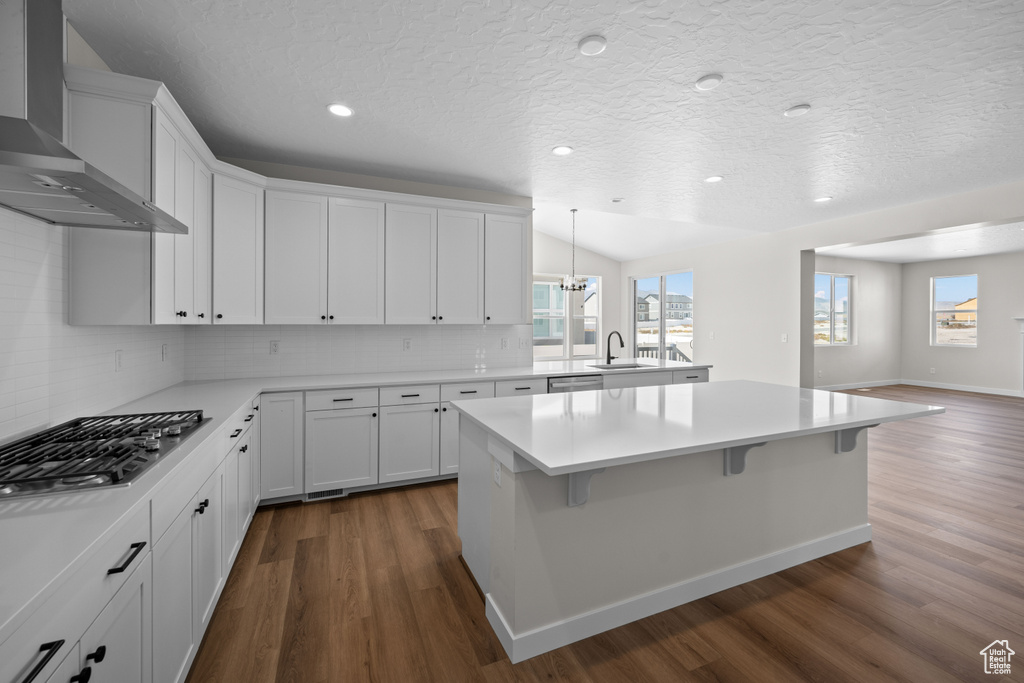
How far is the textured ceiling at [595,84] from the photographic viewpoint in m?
1.86

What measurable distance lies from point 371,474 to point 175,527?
1.92 meters

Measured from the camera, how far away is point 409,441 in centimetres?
339

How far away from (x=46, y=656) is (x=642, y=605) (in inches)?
75.3

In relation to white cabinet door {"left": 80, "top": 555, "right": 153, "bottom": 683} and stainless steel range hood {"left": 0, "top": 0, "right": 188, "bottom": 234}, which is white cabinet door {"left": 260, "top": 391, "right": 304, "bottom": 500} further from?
white cabinet door {"left": 80, "top": 555, "right": 153, "bottom": 683}

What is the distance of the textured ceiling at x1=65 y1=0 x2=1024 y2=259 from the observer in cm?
186

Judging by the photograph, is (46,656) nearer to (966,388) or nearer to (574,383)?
(574,383)

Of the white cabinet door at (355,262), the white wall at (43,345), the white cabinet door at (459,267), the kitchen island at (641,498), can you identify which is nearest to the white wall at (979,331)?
the kitchen island at (641,498)

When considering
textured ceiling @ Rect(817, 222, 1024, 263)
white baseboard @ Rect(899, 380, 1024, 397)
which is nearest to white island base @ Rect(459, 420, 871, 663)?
textured ceiling @ Rect(817, 222, 1024, 263)

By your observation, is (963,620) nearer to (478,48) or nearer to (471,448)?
(471,448)

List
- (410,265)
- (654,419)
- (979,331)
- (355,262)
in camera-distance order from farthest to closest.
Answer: (979,331) → (410,265) → (355,262) → (654,419)

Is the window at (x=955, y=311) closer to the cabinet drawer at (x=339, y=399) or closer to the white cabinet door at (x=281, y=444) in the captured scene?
the cabinet drawer at (x=339, y=399)

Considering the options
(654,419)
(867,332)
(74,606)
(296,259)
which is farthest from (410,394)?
(867,332)

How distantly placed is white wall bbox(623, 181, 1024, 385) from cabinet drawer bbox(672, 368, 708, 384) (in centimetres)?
204

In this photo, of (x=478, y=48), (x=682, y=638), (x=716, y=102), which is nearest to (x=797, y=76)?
(x=716, y=102)
